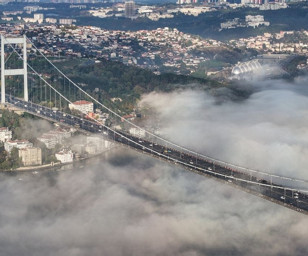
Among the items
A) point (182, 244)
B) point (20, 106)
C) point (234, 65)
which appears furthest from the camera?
point (234, 65)

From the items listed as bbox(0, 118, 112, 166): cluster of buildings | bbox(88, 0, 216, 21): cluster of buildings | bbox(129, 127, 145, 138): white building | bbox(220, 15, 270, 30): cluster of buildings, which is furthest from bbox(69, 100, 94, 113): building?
bbox(88, 0, 216, 21): cluster of buildings

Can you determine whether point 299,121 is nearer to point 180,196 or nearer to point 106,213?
point 180,196

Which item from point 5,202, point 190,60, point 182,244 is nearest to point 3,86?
point 5,202

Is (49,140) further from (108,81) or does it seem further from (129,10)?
(129,10)

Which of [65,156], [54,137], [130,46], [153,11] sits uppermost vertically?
[54,137]

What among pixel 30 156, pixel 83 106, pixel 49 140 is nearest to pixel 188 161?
pixel 30 156

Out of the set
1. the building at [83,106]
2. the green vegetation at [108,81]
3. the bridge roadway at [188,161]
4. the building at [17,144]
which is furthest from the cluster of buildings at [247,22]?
the building at [17,144]

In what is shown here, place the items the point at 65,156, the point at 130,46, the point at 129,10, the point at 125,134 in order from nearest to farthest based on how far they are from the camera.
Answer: the point at 65,156
the point at 125,134
the point at 130,46
the point at 129,10
